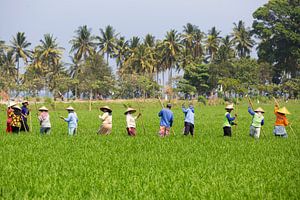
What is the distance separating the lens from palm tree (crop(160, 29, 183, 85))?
6582cm

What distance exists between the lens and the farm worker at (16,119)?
14.8 meters

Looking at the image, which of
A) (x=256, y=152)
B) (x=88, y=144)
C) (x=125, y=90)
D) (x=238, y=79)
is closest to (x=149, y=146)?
(x=88, y=144)

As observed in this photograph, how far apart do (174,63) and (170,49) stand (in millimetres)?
3265

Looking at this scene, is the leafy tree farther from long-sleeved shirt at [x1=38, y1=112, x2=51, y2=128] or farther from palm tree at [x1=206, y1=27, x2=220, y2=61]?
long-sleeved shirt at [x1=38, y1=112, x2=51, y2=128]

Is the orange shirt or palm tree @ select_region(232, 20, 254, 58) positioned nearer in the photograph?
the orange shirt

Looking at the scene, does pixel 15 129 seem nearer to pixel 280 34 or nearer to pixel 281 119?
pixel 281 119

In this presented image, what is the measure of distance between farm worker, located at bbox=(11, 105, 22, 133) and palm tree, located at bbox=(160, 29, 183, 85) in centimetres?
5072

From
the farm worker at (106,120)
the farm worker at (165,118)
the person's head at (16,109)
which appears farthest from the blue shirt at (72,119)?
the farm worker at (165,118)

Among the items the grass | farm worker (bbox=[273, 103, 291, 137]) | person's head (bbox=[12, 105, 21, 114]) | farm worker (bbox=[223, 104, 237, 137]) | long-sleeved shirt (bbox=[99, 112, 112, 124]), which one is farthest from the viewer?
long-sleeved shirt (bbox=[99, 112, 112, 124])

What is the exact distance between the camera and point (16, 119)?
15.2 m

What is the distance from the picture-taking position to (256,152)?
10734mm

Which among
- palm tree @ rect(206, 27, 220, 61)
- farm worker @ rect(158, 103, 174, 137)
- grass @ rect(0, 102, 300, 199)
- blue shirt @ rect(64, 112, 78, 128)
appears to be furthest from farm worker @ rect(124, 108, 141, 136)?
palm tree @ rect(206, 27, 220, 61)

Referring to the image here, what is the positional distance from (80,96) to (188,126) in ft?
180

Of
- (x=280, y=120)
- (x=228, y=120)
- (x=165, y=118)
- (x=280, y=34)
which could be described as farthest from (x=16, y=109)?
(x=280, y=34)
